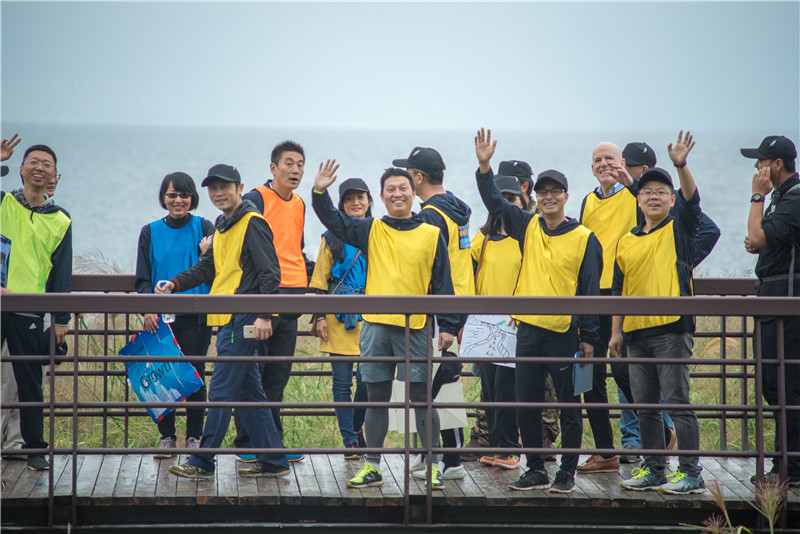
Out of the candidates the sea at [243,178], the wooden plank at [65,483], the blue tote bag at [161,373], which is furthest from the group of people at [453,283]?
the sea at [243,178]

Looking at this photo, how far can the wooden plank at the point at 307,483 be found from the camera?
4.87 meters

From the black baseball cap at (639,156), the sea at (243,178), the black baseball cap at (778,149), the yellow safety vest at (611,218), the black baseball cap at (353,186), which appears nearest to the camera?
the black baseball cap at (778,149)

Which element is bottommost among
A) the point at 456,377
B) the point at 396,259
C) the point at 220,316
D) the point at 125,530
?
the point at 125,530

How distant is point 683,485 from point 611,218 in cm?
183

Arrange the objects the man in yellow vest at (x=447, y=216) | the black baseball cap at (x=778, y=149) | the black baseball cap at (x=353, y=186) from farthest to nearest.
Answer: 1. the black baseball cap at (x=353, y=186)
2. the man in yellow vest at (x=447, y=216)
3. the black baseball cap at (x=778, y=149)

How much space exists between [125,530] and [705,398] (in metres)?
6.04

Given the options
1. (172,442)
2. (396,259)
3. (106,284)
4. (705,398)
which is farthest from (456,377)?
(705,398)

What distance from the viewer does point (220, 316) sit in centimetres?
536

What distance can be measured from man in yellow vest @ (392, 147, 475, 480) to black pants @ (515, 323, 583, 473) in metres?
0.50

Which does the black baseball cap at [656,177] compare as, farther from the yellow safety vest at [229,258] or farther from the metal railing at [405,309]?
the yellow safety vest at [229,258]

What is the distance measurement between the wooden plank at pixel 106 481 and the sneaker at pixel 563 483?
7.87 feet

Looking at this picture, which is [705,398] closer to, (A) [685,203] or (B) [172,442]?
(A) [685,203]

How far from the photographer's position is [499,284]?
5930 millimetres

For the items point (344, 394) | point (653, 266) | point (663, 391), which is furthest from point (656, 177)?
point (344, 394)
